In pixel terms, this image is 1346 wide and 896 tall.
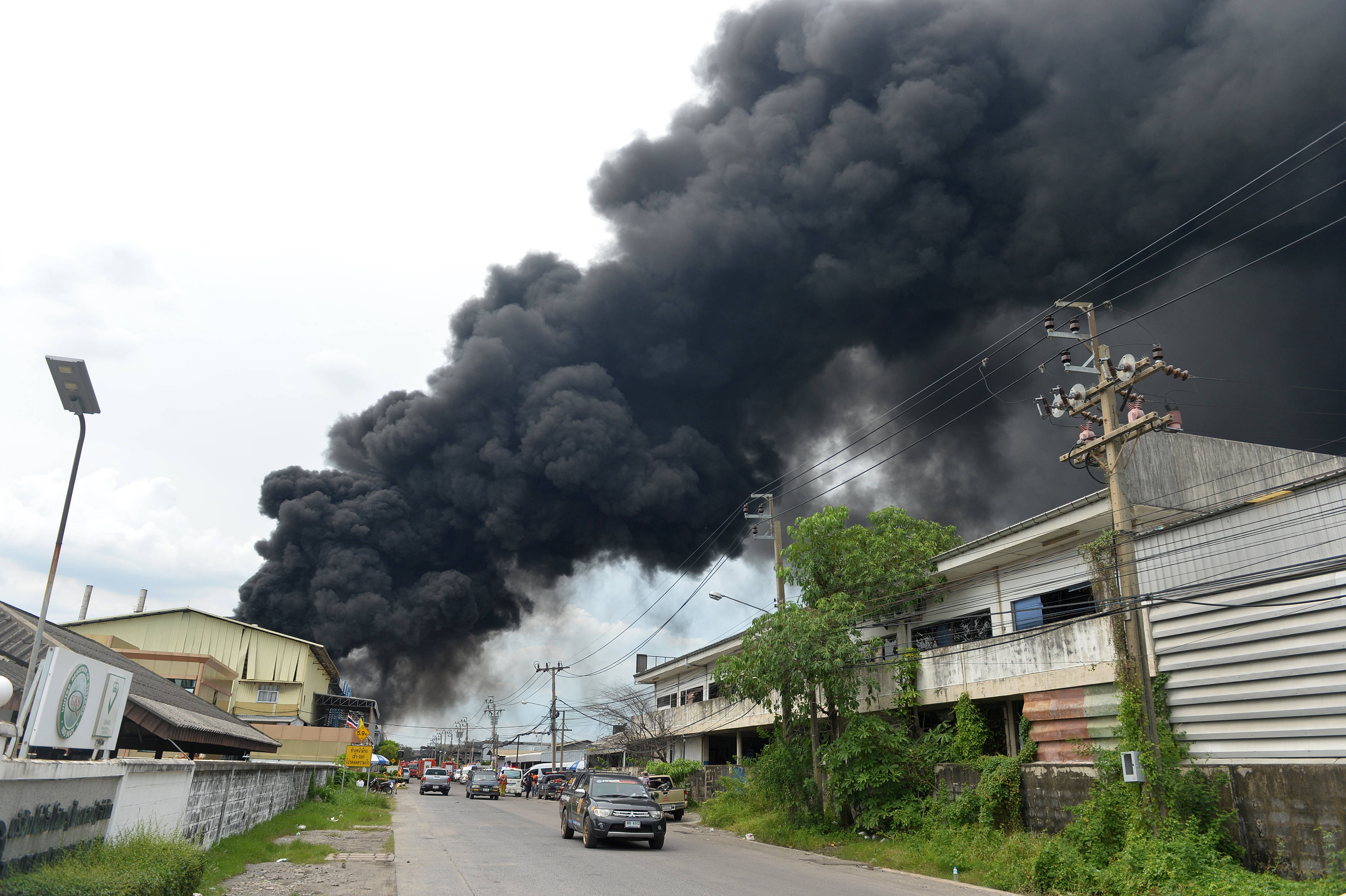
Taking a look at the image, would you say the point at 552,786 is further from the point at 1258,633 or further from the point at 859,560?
the point at 1258,633

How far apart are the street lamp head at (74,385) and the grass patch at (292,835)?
571 centimetres

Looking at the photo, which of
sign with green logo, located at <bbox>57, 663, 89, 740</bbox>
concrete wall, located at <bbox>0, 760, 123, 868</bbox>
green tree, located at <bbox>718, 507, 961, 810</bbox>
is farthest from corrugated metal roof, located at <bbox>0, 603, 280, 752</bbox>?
green tree, located at <bbox>718, 507, 961, 810</bbox>

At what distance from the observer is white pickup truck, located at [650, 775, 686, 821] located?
28078 millimetres

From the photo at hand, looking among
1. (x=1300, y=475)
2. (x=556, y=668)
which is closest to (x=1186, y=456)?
(x=1300, y=475)

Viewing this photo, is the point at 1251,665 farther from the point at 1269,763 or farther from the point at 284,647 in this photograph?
the point at 284,647

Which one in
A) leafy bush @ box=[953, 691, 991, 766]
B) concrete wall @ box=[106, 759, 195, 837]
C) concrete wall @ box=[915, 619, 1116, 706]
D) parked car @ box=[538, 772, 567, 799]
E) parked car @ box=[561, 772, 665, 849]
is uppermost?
concrete wall @ box=[915, 619, 1116, 706]

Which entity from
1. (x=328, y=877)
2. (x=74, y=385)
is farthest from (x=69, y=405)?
(x=328, y=877)

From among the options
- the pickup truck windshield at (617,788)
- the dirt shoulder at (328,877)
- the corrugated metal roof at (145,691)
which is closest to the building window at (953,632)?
the pickup truck windshield at (617,788)

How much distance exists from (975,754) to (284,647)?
39.5 meters

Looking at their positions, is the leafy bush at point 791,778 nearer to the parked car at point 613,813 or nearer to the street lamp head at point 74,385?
the parked car at point 613,813

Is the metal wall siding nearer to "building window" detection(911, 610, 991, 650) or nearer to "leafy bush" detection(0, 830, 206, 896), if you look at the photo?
"building window" detection(911, 610, 991, 650)

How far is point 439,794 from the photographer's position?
46.8 m

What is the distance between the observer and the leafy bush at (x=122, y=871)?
6078mm

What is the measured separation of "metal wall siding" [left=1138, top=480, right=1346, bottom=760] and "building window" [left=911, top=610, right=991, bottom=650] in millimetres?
6232
